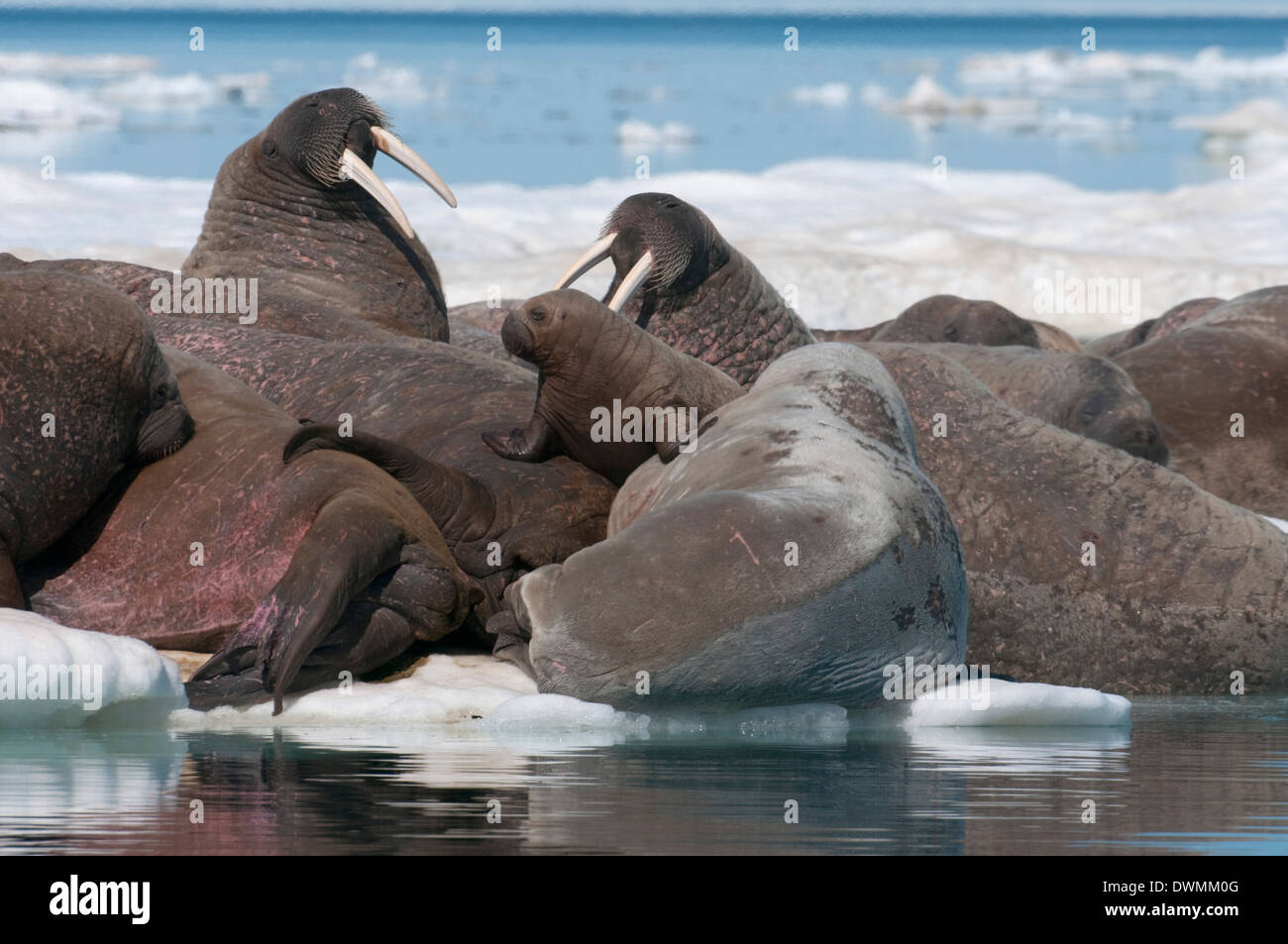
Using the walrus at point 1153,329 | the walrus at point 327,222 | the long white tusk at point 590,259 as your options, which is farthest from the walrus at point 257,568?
the walrus at point 1153,329

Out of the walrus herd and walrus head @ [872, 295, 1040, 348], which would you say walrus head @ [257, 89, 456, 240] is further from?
walrus head @ [872, 295, 1040, 348]

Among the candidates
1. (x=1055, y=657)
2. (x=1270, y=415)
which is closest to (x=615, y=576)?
(x=1055, y=657)

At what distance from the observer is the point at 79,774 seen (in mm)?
4789

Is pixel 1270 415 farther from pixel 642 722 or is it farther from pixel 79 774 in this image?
pixel 79 774

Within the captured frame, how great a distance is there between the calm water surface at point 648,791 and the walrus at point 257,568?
52 cm

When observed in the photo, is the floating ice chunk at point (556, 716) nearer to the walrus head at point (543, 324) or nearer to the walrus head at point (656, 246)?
the walrus head at point (543, 324)

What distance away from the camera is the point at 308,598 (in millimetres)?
6227

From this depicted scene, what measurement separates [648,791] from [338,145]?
296 inches

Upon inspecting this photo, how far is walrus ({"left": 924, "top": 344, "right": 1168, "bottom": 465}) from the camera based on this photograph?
10898mm

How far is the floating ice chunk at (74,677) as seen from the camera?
562cm

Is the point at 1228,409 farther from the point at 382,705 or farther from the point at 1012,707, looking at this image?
the point at 382,705

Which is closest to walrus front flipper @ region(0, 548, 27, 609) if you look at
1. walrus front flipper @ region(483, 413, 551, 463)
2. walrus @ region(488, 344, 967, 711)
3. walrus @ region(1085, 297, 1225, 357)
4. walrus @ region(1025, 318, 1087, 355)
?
walrus @ region(488, 344, 967, 711)

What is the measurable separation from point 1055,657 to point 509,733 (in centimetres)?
315

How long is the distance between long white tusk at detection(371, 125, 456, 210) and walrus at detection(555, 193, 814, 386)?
1020 millimetres
